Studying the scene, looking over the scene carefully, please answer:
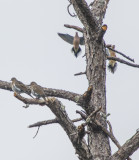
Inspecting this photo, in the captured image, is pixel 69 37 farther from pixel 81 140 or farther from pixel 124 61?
pixel 81 140

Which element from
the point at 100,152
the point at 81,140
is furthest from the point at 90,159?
the point at 100,152

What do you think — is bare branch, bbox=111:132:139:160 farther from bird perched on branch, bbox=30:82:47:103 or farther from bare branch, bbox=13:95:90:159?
bird perched on branch, bbox=30:82:47:103

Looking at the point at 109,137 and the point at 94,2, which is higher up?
the point at 94,2

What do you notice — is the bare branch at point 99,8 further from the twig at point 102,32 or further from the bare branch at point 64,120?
the bare branch at point 64,120

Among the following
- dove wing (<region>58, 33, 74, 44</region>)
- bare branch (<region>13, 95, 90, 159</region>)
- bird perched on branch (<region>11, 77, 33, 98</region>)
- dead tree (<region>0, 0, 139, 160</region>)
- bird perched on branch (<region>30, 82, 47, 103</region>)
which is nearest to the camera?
bare branch (<region>13, 95, 90, 159</region>)

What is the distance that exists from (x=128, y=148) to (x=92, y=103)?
109cm

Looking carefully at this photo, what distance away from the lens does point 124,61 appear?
8648 millimetres

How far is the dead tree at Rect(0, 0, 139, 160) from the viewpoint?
261 inches

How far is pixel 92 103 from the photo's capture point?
763cm

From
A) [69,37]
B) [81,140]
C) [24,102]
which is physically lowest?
[81,140]

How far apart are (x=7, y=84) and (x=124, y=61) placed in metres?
2.05

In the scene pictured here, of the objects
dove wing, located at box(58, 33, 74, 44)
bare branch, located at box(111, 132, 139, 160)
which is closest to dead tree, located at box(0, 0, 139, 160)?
bare branch, located at box(111, 132, 139, 160)

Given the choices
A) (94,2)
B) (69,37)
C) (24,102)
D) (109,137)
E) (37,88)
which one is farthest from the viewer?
(69,37)

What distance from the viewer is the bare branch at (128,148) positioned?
6.75 meters
